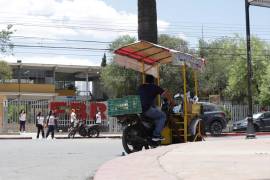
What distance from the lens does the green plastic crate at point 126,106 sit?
42.4ft

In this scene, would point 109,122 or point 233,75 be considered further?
point 233,75

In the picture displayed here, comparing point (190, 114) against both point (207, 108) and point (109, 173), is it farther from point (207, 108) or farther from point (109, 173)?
point (207, 108)

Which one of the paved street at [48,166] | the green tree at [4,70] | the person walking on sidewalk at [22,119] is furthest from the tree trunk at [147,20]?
the green tree at [4,70]

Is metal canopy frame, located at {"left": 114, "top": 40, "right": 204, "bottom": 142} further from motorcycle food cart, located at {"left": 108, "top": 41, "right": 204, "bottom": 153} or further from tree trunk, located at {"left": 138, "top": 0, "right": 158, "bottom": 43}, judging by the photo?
tree trunk, located at {"left": 138, "top": 0, "right": 158, "bottom": 43}

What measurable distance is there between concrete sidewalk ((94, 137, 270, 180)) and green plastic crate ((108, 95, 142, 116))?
76.8 inches

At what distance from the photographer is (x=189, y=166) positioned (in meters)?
8.52

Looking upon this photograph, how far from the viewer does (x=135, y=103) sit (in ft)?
42.4

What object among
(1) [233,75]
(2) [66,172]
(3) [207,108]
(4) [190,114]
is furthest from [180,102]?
(1) [233,75]

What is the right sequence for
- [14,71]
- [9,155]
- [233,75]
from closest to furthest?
[9,155] → [233,75] → [14,71]

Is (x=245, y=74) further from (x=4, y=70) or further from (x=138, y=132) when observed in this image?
(x=138, y=132)

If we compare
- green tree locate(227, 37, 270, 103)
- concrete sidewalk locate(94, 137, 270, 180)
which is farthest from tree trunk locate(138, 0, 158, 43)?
green tree locate(227, 37, 270, 103)

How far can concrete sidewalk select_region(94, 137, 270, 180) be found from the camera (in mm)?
7453

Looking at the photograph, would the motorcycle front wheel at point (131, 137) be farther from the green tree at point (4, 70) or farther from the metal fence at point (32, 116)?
the green tree at point (4, 70)

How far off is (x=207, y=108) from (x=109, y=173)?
74.7 feet
